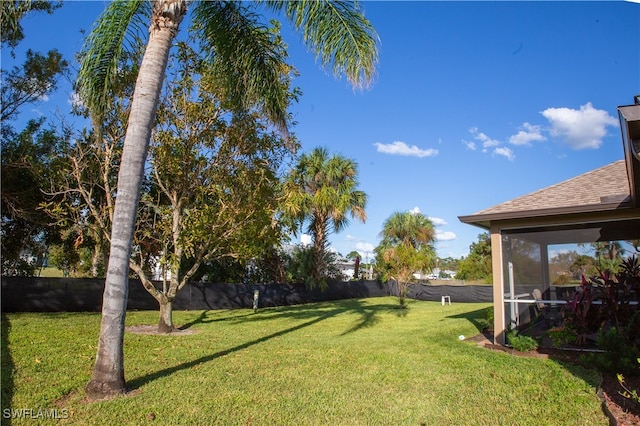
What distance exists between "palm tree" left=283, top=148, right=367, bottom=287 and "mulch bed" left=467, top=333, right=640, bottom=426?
1263cm

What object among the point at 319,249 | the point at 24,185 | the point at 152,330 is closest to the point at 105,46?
the point at 152,330

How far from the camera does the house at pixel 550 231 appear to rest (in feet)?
26.0

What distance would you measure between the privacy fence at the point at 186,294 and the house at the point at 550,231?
10503 mm

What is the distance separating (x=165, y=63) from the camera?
231 inches

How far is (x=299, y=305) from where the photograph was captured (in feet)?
63.1

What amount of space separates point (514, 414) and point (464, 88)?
9053 mm

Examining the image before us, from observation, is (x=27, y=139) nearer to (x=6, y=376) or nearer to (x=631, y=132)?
(x=6, y=376)

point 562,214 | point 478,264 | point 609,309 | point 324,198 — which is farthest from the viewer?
point 478,264

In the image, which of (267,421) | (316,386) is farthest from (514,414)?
(267,421)

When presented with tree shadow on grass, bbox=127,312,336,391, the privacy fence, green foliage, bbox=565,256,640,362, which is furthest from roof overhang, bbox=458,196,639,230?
the privacy fence

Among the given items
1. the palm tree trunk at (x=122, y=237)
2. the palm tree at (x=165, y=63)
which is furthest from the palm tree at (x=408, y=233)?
the palm tree trunk at (x=122, y=237)

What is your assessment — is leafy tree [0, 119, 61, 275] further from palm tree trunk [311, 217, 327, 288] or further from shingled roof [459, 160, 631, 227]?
palm tree trunk [311, 217, 327, 288]

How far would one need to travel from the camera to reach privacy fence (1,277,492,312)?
41.3ft

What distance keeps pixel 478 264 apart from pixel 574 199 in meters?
30.0
